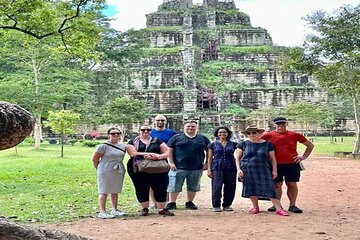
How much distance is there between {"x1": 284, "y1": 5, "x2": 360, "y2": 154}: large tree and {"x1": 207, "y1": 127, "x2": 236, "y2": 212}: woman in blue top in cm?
1397

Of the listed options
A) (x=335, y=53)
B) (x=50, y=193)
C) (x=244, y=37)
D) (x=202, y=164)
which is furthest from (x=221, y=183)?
(x=244, y=37)

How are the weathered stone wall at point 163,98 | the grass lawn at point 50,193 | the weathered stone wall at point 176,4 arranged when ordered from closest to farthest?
the grass lawn at point 50,193 → the weathered stone wall at point 163,98 → the weathered stone wall at point 176,4

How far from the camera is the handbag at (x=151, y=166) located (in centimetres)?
801

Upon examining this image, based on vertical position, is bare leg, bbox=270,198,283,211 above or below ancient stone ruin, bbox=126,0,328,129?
below

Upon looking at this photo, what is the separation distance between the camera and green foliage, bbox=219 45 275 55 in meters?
43.8

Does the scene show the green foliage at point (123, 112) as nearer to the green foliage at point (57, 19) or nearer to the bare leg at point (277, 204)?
the green foliage at point (57, 19)

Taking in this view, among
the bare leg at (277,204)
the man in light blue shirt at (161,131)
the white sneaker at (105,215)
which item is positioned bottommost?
the white sneaker at (105,215)

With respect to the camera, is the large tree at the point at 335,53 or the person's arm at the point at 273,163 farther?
the large tree at the point at 335,53

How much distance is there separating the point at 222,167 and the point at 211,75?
34277 mm

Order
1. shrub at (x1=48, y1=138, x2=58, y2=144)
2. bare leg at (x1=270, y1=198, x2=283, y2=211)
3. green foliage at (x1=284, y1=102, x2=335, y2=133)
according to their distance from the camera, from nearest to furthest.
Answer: bare leg at (x1=270, y1=198, x2=283, y2=211), green foliage at (x1=284, y1=102, x2=335, y2=133), shrub at (x1=48, y1=138, x2=58, y2=144)

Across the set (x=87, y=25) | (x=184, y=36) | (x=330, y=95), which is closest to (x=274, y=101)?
(x=330, y=95)

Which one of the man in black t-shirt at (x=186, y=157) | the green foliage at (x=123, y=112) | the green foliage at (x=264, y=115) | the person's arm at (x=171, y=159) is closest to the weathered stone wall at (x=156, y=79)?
the green foliage at (x=264, y=115)

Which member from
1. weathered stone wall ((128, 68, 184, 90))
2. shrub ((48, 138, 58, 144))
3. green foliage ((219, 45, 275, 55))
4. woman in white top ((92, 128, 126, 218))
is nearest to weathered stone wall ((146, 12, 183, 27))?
green foliage ((219, 45, 275, 55))

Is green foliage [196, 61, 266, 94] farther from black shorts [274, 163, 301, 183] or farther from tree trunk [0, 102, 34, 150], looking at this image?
tree trunk [0, 102, 34, 150]
